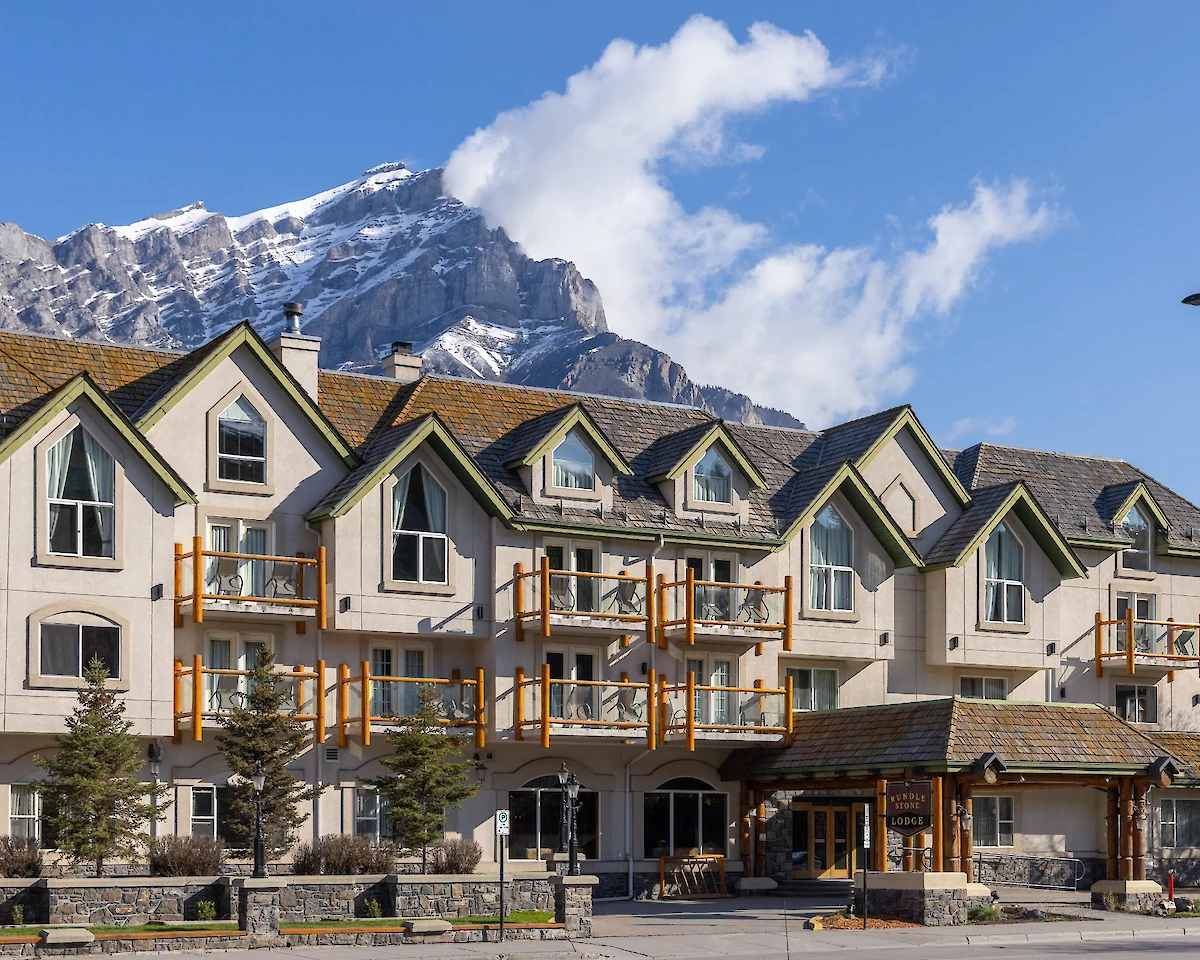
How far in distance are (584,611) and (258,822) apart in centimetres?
1175

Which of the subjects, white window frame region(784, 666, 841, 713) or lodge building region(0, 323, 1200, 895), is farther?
white window frame region(784, 666, 841, 713)

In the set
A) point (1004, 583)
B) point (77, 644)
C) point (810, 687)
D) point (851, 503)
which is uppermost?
point (851, 503)

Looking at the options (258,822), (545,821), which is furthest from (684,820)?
(258,822)

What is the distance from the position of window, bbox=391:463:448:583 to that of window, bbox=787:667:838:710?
11145mm

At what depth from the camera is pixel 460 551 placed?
4244 centimetres

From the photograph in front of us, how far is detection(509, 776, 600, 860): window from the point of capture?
43031mm

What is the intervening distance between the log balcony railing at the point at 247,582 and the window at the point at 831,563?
13695 mm

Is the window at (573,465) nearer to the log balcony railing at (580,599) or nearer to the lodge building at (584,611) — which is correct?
the lodge building at (584,611)

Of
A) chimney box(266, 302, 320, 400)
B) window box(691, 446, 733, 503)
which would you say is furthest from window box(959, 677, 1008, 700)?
chimney box(266, 302, 320, 400)

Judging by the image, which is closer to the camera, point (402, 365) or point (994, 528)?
point (994, 528)

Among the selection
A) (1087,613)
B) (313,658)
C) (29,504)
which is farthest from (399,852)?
(1087,613)

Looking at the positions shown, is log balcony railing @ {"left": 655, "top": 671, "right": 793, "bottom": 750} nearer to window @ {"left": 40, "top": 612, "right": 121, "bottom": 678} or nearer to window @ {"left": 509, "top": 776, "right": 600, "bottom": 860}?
window @ {"left": 509, "top": 776, "right": 600, "bottom": 860}

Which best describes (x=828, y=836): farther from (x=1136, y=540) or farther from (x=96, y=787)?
(x=96, y=787)

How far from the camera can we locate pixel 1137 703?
5322 cm
